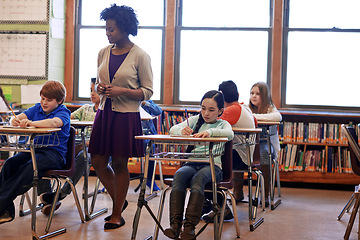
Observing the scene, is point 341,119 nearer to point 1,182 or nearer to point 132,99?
point 132,99

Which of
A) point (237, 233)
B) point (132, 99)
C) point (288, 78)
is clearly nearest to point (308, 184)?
point (288, 78)

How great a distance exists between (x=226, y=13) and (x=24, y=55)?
8.27 ft

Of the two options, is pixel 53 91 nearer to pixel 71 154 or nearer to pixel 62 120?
pixel 62 120

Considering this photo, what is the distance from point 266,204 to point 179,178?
176cm

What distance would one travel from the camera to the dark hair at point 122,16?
3305 millimetres

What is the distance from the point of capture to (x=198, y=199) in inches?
115

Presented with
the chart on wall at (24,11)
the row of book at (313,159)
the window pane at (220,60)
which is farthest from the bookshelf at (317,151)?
the chart on wall at (24,11)

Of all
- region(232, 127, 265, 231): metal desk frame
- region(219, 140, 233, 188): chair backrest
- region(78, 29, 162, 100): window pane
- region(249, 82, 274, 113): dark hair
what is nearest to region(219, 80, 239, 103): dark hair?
region(232, 127, 265, 231): metal desk frame

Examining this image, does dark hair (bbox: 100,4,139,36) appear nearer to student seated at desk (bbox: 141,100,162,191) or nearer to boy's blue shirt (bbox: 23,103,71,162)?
boy's blue shirt (bbox: 23,103,71,162)

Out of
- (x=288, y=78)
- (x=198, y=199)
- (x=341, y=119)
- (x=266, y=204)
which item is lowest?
(x=266, y=204)

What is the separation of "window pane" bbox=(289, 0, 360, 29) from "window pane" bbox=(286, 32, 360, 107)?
116 mm

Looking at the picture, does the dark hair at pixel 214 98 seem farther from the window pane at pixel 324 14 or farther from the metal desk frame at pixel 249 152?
the window pane at pixel 324 14

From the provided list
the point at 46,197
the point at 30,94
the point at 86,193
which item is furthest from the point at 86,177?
the point at 30,94

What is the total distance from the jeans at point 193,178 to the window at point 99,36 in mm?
3191
